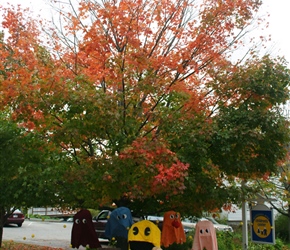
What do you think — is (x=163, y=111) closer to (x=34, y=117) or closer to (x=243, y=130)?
(x=243, y=130)

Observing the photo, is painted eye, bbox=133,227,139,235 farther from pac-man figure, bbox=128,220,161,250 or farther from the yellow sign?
the yellow sign

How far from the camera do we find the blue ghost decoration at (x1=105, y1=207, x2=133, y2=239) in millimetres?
8805

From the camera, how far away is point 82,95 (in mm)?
8023

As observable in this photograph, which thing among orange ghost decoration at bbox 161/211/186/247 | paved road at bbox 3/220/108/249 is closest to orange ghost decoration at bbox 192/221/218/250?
orange ghost decoration at bbox 161/211/186/247

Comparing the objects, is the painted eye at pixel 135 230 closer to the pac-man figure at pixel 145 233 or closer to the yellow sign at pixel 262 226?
the pac-man figure at pixel 145 233

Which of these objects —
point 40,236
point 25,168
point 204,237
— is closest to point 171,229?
point 204,237

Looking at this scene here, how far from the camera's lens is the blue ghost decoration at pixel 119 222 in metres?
8.80

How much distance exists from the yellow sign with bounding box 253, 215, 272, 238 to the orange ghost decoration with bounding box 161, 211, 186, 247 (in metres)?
1.91

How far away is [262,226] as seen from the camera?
10344mm

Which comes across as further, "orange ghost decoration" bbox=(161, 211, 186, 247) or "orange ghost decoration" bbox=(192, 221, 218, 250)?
"orange ghost decoration" bbox=(192, 221, 218, 250)

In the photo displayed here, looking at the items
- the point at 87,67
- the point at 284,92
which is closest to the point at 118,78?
the point at 87,67

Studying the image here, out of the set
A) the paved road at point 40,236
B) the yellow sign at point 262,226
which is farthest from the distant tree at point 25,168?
the paved road at point 40,236

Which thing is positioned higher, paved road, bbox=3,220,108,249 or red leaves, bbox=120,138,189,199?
red leaves, bbox=120,138,189,199

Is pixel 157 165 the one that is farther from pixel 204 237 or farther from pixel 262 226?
pixel 262 226
